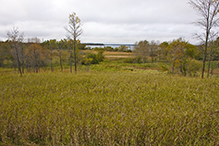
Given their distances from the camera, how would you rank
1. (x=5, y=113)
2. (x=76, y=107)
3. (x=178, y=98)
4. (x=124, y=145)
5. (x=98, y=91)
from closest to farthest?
1. (x=124, y=145)
2. (x=5, y=113)
3. (x=76, y=107)
4. (x=178, y=98)
5. (x=98, y=91)

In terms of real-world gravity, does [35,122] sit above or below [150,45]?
below

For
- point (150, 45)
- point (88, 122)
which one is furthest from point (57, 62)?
point (88, 122)

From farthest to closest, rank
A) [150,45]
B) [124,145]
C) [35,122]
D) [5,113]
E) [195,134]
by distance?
1. [150,45]
2. [5,113]
3. [35,122]
4. [195,134]
5. [124,145]

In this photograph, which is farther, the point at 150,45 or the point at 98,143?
the point at 150,45

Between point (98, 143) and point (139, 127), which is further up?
point (139, 127)

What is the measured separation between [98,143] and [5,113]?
3941mm

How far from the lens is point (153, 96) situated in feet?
22.9

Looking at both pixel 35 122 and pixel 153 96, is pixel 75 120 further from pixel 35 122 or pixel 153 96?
pixel 153 96

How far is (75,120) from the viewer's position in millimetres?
4359

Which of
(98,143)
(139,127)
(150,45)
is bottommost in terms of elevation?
(98,143)

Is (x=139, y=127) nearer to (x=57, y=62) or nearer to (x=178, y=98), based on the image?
(x=178, y=98)

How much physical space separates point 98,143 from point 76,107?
7.34ft

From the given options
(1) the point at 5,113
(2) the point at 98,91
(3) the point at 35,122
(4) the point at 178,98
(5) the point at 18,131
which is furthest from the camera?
(2) the point at 98,91

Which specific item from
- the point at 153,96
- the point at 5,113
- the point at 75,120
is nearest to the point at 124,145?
the point at 75,120
